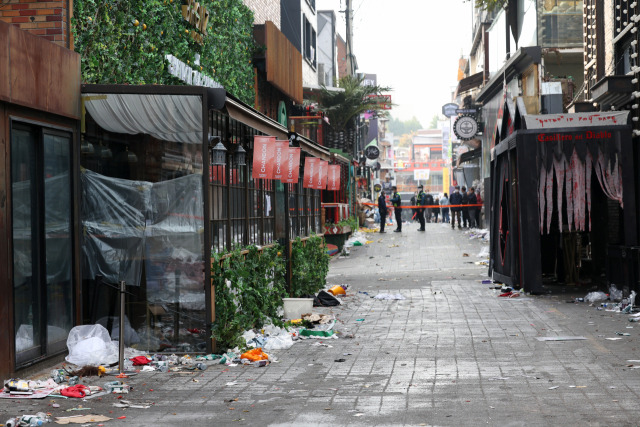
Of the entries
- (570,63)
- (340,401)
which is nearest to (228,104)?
(340,401)

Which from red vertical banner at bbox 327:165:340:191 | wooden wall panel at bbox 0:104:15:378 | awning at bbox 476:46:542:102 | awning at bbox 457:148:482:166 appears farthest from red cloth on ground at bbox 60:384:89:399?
awning at bbox 457:148:482:166

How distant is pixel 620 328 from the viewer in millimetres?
11961

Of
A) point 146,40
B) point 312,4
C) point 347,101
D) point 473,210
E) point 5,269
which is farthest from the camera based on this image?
point 347,101

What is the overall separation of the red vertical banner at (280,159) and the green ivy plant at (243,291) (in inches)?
46.7

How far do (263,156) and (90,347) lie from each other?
4222mm

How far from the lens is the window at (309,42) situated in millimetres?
34625

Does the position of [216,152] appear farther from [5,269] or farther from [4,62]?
[5,269]

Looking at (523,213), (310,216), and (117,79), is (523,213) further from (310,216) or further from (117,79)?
(117,79)

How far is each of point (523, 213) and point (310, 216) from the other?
4943 millimetres

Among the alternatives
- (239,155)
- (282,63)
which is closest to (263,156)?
(239,155)

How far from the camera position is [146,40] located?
13.7 m

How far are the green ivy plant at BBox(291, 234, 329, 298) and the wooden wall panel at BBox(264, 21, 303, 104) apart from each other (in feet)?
26.1

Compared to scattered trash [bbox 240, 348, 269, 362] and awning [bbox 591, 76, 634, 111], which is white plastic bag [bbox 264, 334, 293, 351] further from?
awning [bbox 591, 76, 634, 111]

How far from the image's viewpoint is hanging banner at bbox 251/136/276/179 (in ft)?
40.4
